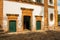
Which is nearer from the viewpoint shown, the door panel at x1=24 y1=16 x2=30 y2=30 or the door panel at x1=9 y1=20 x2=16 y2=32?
the door panel at x1=9 y1=20 x2=16 y2=32

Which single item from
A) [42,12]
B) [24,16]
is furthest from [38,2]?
[24,16]

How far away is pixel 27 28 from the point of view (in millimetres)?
22031

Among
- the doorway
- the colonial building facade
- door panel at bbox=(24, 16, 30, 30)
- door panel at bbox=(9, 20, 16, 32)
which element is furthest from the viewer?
door panel at bbox=(24, 16, 30, 30)

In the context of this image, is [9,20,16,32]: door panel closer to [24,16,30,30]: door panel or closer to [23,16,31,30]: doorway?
[23,16,31,30]: doorway

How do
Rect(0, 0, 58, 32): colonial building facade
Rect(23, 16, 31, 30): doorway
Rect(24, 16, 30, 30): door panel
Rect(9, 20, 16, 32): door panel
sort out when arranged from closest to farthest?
Rect(0, 0, 58, 32): colonial building facade < Rect(9, 20, 16, 32): door panel < Rect(23, 16, 31, 30): doorway < Rect(24, 16, 30, 30): door panel

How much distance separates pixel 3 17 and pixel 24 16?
368 centimetres

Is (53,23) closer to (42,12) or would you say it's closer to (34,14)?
(42,12)

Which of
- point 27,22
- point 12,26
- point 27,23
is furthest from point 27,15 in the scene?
point 12,26

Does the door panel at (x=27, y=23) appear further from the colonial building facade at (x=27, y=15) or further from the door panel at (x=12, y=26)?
the door panel at (x=12, y=26)

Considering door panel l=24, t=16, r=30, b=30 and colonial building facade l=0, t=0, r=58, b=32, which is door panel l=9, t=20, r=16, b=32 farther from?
door panel l=24, t=16, r=30, b=30

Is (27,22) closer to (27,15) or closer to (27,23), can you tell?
(27,23)

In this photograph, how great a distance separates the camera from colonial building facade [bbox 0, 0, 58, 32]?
60.8 ft

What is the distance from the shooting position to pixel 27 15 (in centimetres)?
2112

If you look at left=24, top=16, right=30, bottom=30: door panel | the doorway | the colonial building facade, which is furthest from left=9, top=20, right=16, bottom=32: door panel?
left=24, top=16, right=30, bottom=30: door panel
